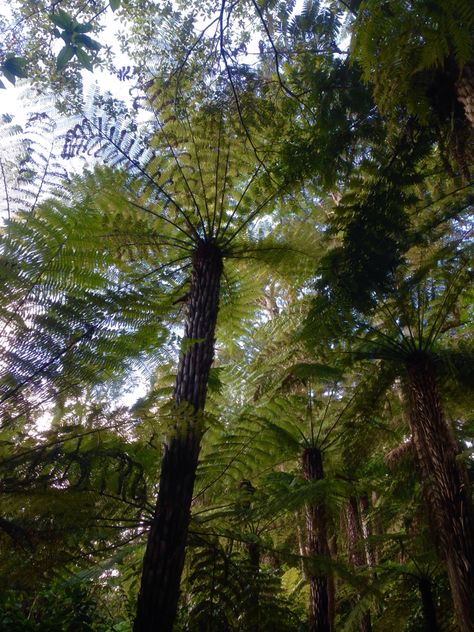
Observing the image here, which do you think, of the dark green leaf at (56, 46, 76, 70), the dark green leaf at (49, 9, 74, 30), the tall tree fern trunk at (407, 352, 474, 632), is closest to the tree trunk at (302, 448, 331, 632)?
the tall tree fern trunk at (407, 352, 474, 632)

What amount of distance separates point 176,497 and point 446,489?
188 cm

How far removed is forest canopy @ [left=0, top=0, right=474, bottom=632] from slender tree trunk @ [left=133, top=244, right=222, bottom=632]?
0.03 feet

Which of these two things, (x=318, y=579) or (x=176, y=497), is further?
(x=318, y=579)

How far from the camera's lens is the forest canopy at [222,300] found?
195 centimetres

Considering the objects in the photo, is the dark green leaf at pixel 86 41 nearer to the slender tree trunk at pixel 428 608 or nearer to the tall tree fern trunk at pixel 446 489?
the tall tree fern trunk at pixel 446 489

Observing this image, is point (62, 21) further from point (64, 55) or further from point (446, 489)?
point (446, 489)

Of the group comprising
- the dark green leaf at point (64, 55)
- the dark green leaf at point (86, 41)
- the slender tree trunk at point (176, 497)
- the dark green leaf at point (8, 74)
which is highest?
the dark green leaf at point (86, 41)

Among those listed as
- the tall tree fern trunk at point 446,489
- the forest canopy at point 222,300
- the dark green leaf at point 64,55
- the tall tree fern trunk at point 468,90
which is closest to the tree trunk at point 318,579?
the forest canopy at point 222,300

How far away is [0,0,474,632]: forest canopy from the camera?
6.40 feet

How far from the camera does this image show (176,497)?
220 cm

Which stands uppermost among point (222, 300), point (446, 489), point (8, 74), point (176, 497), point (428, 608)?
point (222, 300)

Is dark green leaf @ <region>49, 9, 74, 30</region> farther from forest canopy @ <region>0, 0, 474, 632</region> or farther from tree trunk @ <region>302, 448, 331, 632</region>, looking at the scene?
tree trunk @ <region>302, 448, 331, 632</region>

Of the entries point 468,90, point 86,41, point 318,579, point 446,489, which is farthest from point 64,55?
point 318,579

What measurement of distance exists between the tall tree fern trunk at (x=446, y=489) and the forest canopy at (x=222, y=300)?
0.01 metres
